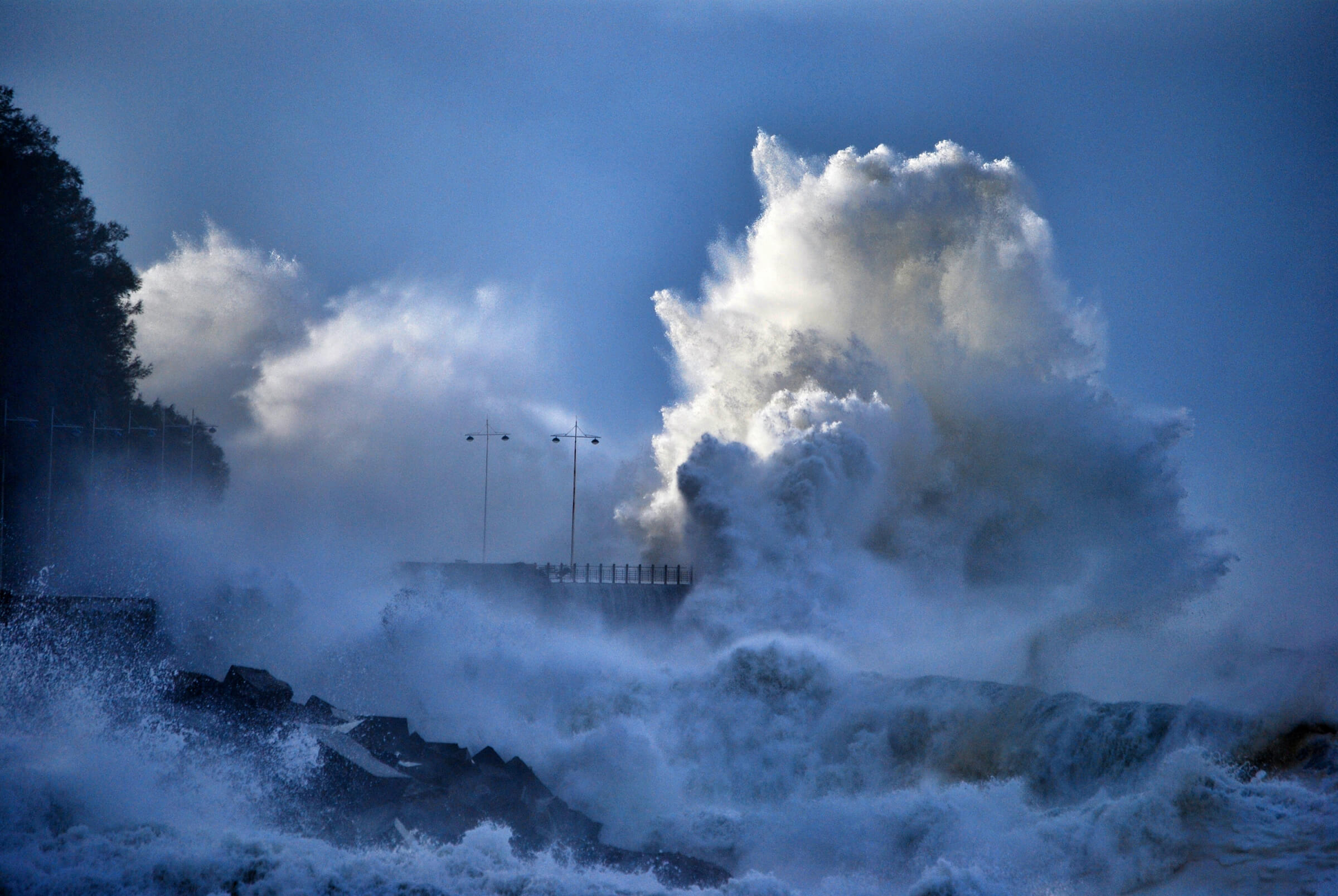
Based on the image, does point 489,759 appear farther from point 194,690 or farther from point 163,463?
point 163,463

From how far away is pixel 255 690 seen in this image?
A: 612 inches

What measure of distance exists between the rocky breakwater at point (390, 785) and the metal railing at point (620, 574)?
15511 mm

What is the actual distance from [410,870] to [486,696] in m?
9.55

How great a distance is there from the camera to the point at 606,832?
1565cm

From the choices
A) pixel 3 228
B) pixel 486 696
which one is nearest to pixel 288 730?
pixel 486 696

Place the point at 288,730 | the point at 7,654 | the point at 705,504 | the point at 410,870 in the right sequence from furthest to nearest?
1. the point at 705,504
2. the point at 7,654
3. the point at 288,730
4. the point at 410,870

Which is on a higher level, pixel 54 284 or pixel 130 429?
pixel 54 284

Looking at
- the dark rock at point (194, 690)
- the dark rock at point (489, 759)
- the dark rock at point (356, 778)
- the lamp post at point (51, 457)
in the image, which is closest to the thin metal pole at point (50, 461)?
the lamp post at point (51, 457)

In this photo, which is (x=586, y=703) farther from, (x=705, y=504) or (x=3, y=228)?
(x=3, y=228)

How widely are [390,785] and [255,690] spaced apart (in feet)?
11.6

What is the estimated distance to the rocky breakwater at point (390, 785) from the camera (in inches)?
508

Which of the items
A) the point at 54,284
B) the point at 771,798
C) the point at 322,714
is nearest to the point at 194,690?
the point at 322,714

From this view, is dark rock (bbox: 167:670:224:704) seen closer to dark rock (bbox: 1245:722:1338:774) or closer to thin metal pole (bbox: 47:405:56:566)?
dark rock (bbox: 1245:722:1338:774)

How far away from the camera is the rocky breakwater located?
1291cm
